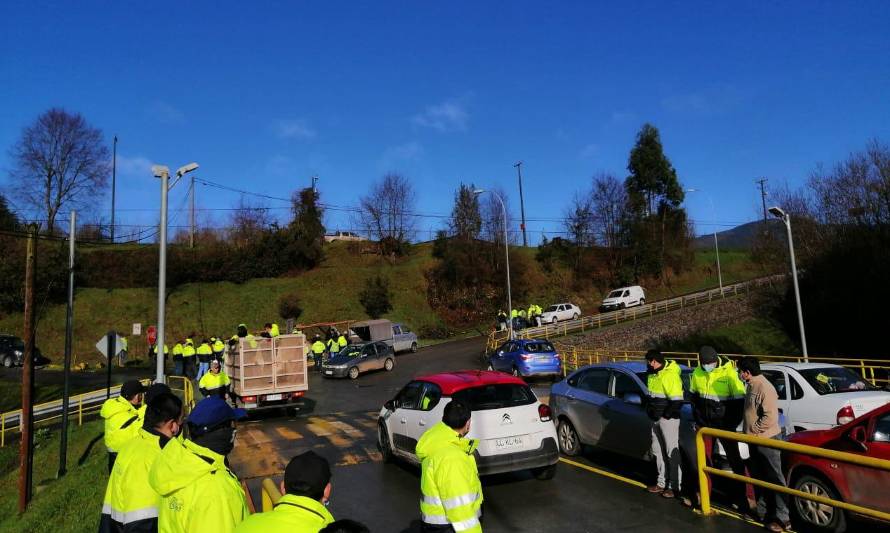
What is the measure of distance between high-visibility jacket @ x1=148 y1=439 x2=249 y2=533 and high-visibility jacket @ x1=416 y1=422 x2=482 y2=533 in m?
1.20

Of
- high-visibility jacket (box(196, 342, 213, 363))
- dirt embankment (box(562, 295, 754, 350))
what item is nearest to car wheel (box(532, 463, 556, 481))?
high-visibility jacket (box(196, 342, 213, 363))

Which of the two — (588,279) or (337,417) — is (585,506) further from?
(588,279)

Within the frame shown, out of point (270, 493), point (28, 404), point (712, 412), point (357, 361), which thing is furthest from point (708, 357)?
point (357, 361)

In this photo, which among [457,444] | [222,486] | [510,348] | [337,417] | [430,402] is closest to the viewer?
[222,486]

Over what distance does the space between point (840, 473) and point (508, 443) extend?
3.65 metres

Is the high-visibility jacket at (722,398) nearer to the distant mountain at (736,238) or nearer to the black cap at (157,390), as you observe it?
the black cap at (157,390)

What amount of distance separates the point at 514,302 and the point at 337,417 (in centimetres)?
3880

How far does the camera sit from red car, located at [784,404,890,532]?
5536 millimetres

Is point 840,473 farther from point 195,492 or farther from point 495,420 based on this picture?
point 195,492

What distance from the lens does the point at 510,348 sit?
969 inches

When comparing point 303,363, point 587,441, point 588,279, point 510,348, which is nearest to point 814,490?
point 587,441

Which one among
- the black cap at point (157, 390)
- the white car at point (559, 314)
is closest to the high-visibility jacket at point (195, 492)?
the black cap at point (157, 390)

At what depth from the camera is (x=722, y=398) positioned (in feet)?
23.4

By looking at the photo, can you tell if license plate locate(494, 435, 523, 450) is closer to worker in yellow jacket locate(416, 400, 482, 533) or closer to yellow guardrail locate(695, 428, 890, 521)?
yellow guardrail locate(695, 428, 890, 521)
